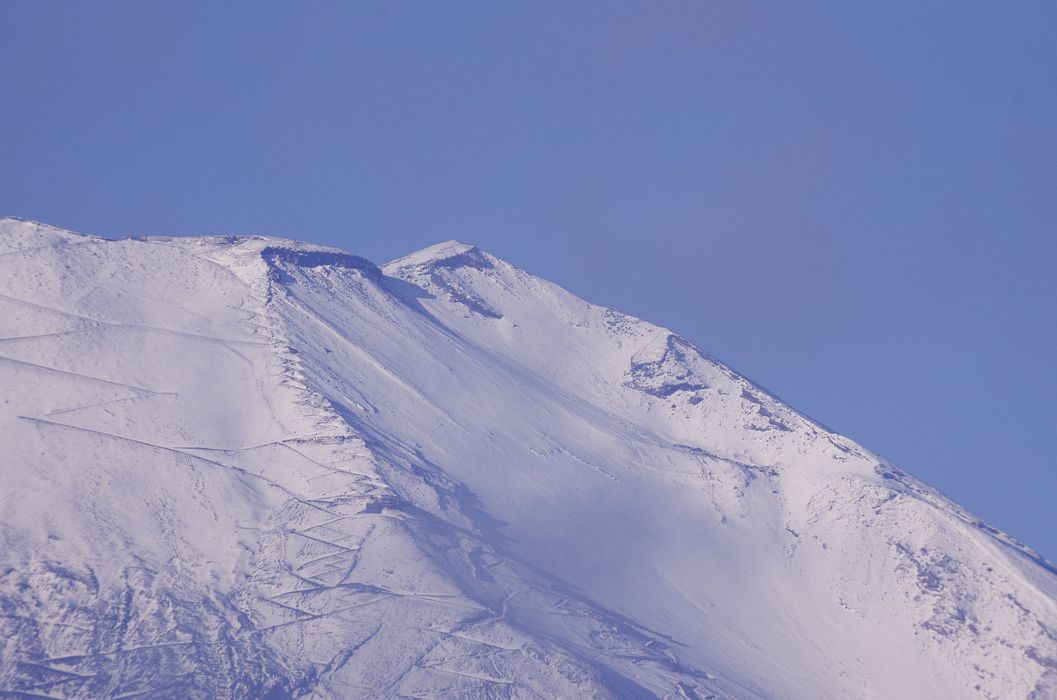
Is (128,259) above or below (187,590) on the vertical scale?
above

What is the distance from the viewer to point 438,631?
124750 mm

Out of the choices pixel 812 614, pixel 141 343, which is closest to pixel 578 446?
pixel 812 614

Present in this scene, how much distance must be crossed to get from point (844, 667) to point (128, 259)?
69.3 meters

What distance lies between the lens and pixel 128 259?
16475 centimetres

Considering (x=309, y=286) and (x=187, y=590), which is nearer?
(x=187, y=590)

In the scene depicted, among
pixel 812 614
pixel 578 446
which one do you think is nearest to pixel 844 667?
pixel 812 614

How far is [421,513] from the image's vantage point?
139750 mm

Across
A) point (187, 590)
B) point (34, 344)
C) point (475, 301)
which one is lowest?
point (187, 590)

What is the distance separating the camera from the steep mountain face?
4786 inches

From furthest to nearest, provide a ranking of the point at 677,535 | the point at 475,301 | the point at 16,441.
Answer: the point at 475,301, the point at 677,535, the point at 16,441

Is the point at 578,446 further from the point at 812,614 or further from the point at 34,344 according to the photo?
the point at 34,344

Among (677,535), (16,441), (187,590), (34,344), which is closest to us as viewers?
(187,590)

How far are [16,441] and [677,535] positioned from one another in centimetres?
5590

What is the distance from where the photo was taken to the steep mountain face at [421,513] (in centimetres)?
12156
